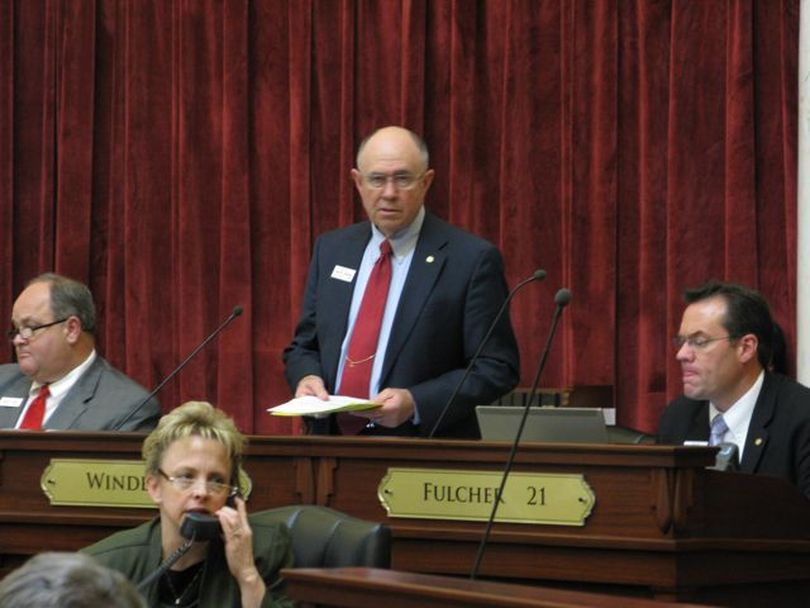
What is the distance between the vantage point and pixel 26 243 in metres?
8.11

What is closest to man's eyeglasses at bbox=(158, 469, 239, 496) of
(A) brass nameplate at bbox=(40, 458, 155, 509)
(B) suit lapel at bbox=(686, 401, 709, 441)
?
(A) brass nameplate at bbox=(40, 458, 155, 509)

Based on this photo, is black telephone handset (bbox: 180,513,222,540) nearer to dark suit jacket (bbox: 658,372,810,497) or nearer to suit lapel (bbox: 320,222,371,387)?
suit lapel (bbox: 320,222,371,387)

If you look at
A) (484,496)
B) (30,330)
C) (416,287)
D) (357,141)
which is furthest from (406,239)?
(357,141)

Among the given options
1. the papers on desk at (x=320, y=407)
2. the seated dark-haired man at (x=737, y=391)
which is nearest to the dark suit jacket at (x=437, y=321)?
the papers on desk at (x=320, y=407)

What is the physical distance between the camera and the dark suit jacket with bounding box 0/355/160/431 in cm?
534

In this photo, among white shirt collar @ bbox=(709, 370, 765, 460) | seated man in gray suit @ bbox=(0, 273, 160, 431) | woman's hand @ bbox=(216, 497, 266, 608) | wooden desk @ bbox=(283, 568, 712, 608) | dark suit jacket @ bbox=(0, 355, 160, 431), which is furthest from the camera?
seated man in gray suit @ bbox=(0, 273, 160, 431)

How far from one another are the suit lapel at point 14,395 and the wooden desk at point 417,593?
294 cm

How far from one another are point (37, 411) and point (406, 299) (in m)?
1.41

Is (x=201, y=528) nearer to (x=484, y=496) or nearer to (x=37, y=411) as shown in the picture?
(x=484, y=496)

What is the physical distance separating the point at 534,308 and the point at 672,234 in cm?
68

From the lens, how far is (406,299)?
16.3 ft

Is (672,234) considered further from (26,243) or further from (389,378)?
(26,243)

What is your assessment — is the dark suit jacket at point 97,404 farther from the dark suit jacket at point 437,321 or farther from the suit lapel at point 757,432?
the suit lapel at point 757,432

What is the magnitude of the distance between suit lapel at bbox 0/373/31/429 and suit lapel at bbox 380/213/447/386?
55.7 inches
